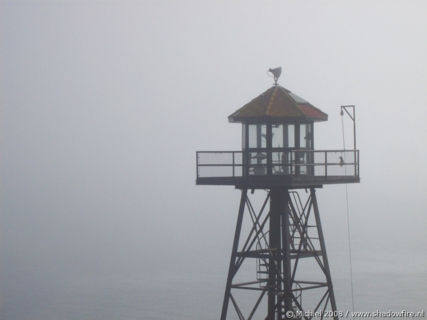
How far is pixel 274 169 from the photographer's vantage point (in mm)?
26344

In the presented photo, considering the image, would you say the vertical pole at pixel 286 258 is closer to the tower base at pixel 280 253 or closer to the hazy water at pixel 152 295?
the tower base at pixel 280 253

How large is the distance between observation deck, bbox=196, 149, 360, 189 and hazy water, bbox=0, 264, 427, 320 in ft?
153

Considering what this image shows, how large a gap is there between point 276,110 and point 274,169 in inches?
72.8

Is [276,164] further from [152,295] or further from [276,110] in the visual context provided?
[152,295]

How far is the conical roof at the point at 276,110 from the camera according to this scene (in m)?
26.5

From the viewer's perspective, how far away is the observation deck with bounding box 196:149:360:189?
85.6 ft

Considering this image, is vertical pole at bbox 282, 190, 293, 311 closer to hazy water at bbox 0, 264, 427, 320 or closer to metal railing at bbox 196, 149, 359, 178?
metal railing at bbox 196, 149, 359, 178

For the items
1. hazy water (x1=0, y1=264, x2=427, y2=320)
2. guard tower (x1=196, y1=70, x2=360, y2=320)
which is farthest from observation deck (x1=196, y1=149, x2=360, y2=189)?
hazy water (x1=0, y1=264, x2=427, y2=320)

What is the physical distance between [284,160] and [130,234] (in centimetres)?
15461

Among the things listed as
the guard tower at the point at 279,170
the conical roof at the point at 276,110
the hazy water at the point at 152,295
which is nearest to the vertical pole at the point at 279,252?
the guard tower at the point at 279,170

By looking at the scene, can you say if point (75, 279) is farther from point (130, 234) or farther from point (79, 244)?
point (130, 234)

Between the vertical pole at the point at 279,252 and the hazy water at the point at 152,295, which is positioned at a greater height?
the vertical pole at the point at 279,252

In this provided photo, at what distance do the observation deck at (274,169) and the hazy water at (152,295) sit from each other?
46.6 meters

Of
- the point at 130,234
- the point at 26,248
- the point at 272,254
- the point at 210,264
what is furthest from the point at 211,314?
the point at 130,234
